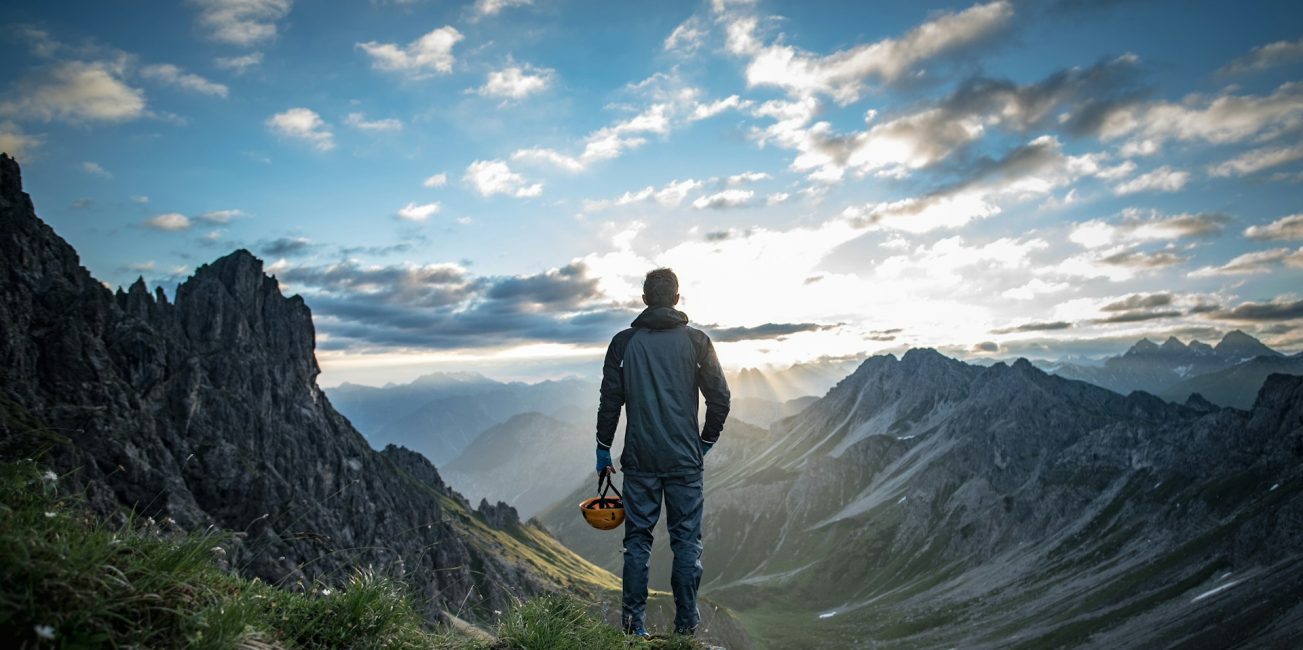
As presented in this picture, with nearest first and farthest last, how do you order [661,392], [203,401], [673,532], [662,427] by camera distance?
1. [662,427]
2. [661,392]
3. [673,532]
4. [203,401]

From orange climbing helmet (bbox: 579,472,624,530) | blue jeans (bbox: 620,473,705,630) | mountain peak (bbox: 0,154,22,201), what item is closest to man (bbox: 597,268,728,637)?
blue jeans (bbox: 620,473,705,630)

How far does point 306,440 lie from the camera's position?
15125 cm

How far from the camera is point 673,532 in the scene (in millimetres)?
11094

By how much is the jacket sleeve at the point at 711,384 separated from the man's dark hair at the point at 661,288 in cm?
83

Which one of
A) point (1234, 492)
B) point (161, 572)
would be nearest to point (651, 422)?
point (161, 572)

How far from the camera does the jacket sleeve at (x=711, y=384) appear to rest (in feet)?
37.1

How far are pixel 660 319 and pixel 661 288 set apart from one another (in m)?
0.67

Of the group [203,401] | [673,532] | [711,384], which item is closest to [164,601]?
[673,532]

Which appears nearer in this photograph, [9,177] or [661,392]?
[661,392]

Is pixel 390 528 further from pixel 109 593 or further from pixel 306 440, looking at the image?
pixel 109 593

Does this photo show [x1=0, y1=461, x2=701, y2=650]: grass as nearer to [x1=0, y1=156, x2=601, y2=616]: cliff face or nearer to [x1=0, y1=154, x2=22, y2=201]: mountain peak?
[x1=0, y1=156, x2=601, y2=616]: cliff face

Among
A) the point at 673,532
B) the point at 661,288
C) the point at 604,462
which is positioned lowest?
the point at 673,532

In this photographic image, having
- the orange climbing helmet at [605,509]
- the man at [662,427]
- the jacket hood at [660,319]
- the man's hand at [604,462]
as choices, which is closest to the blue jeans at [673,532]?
the man at [662,427]

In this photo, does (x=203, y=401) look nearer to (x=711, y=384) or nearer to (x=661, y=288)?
(x=661, y=288)
